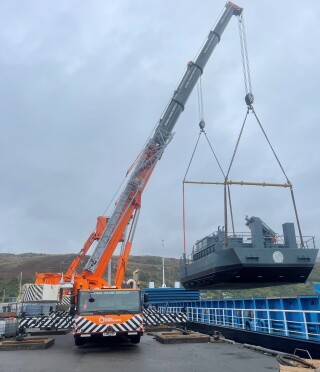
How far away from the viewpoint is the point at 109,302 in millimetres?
12086

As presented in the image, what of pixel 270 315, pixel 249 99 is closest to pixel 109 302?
pixel 270 315

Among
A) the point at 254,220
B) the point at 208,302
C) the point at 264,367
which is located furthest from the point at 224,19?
the point at 264,367

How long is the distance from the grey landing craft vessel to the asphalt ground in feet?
11.0

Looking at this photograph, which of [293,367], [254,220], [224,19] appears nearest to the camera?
[293,367]

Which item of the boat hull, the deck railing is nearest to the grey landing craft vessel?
the boat hull

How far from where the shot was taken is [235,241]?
16438 millimetres

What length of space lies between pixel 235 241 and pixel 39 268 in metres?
66.5

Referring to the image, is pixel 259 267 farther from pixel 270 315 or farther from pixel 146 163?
pixel 146 163

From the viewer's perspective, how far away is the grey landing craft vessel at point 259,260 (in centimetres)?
1459

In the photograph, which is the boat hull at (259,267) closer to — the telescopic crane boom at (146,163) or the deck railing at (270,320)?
the deck railing at (270,320)

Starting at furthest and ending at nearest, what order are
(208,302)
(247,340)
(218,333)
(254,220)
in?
(208,302)
(254,220)
(218,333)
(247,340)

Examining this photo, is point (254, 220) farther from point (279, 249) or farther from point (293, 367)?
point (293, 367)

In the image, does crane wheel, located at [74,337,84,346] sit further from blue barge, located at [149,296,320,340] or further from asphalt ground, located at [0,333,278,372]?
blue barge, located at [149,296,320,340]

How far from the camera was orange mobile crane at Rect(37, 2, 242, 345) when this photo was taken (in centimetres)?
1166
